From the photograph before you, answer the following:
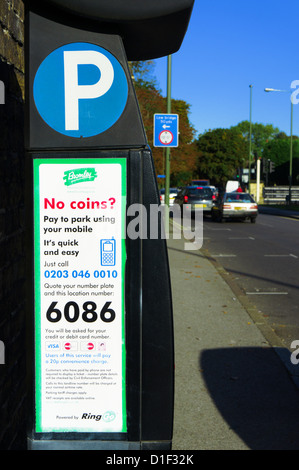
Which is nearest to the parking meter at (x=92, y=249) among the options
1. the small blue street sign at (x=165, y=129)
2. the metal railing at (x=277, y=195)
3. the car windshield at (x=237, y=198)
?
the small blue street sign at (x=165, y=129)

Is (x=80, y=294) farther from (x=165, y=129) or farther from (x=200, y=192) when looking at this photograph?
(x=200, y=192)

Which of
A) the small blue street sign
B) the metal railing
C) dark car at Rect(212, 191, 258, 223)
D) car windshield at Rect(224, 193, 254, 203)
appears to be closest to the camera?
the small blue street sign

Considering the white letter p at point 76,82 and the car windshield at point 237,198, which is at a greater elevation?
the white letter p at point 76,82

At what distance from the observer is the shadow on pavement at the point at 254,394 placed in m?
3.71

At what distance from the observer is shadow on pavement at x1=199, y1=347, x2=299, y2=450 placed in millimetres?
3715

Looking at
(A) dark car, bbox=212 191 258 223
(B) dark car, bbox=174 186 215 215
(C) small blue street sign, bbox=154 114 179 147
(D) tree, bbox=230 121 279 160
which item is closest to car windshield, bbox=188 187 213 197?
(B) dark car, bbox=174 186 215 215

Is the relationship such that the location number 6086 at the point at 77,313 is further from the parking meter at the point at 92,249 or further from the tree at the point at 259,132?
the tree at the point at 259,132

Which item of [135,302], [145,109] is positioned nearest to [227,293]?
[135,302]

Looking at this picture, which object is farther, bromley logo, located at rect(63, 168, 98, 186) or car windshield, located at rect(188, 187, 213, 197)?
car windshield, located at rect(188, 187, 213, 197)

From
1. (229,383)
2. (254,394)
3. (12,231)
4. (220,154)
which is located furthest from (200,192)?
(220,154)

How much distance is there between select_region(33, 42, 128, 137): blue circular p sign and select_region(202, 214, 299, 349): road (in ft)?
13.9

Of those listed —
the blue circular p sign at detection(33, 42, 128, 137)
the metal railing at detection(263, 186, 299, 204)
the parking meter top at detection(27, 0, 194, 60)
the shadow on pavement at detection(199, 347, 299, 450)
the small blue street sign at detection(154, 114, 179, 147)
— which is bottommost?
the shadow on pavement at detection(199, 347, 299, 450)

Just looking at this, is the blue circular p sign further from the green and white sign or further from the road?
the road
